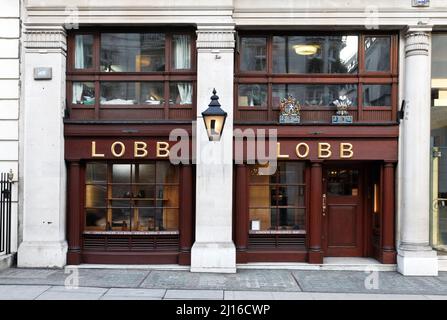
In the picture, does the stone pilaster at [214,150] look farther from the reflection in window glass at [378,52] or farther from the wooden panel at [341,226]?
the reflection in window glass at [378,52]

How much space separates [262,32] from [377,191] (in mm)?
4777

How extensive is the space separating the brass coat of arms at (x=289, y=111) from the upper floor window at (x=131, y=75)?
2.13 m

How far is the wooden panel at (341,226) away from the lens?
10953 mm

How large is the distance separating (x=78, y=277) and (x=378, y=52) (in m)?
8.56

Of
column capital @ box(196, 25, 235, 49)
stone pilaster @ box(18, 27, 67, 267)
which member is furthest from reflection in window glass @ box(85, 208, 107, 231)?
column capital @ box(196, 25, 235, 49)

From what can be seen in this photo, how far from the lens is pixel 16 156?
10.3 meters

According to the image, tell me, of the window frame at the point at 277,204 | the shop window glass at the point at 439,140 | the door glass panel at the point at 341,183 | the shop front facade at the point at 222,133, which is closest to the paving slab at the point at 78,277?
the shop front facade at the point at 222,133

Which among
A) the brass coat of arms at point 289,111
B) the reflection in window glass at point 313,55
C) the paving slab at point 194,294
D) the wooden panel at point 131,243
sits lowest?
the paving slab at point 194,294

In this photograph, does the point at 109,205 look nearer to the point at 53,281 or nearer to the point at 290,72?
the point at 53,281

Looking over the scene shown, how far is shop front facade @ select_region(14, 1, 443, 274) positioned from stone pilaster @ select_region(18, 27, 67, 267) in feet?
0.08

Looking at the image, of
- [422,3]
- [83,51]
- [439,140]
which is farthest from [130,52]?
[439,140]

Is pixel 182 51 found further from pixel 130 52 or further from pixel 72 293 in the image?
pixel 72 293

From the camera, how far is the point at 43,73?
10141 mm

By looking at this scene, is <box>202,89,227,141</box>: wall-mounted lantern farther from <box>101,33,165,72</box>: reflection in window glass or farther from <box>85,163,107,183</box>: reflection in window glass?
<box>85,163,107,183</box>: reflection in window glass
